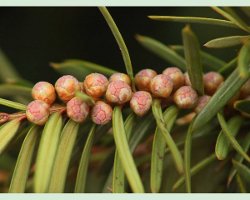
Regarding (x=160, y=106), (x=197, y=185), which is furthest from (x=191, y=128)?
(x=197, y=185)

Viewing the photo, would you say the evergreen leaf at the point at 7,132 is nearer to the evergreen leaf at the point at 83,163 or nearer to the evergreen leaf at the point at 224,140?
the evergreen leaf at the point at 83,163

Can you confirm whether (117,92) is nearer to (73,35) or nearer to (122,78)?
(122,78)

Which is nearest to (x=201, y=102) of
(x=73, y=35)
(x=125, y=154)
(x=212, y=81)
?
(x=212, y=81)

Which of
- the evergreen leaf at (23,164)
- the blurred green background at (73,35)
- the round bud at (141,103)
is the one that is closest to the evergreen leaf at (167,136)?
the round bud at (141,103)

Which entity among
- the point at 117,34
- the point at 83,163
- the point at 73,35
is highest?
the point at 73,35

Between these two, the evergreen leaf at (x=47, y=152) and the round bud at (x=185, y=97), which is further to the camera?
the round bud at (x=185, y=97)
